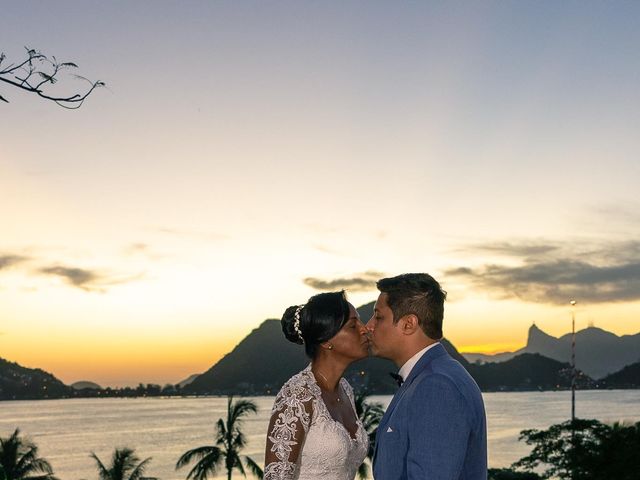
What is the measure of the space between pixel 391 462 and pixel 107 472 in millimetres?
52876

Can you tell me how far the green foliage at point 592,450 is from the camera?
143 feet

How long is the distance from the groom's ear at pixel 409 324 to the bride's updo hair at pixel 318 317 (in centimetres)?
137

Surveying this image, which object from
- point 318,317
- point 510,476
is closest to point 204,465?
point 510,476

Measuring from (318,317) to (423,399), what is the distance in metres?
1.69

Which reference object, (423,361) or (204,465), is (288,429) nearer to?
(423,361)

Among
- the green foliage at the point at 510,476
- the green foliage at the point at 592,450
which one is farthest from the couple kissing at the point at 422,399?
the green foliage at the point at 510,476

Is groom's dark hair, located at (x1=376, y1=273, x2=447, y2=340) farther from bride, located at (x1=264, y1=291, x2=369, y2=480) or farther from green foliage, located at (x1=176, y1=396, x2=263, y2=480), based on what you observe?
green foliage, located at (x1=176, y1=396, x2=263, y2=480)

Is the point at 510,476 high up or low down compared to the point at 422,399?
down

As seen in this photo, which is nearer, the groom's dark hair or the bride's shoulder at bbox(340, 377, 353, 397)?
the groom's dark hair

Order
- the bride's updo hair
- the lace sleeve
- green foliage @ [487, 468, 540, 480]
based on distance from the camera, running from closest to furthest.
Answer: the lace sleeve
the bride's updo hair
green foliage @ [487, 468, 540, 480]

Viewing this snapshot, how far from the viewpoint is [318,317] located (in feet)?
15.4

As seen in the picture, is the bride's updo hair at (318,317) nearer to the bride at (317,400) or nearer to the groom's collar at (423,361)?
the bride at (317,400)

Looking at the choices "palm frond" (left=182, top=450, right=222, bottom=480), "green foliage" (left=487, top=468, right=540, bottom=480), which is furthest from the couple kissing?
"green foliage" (left=487, top=468, right=540, bottom=480)

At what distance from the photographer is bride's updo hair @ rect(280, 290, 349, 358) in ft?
15.4
